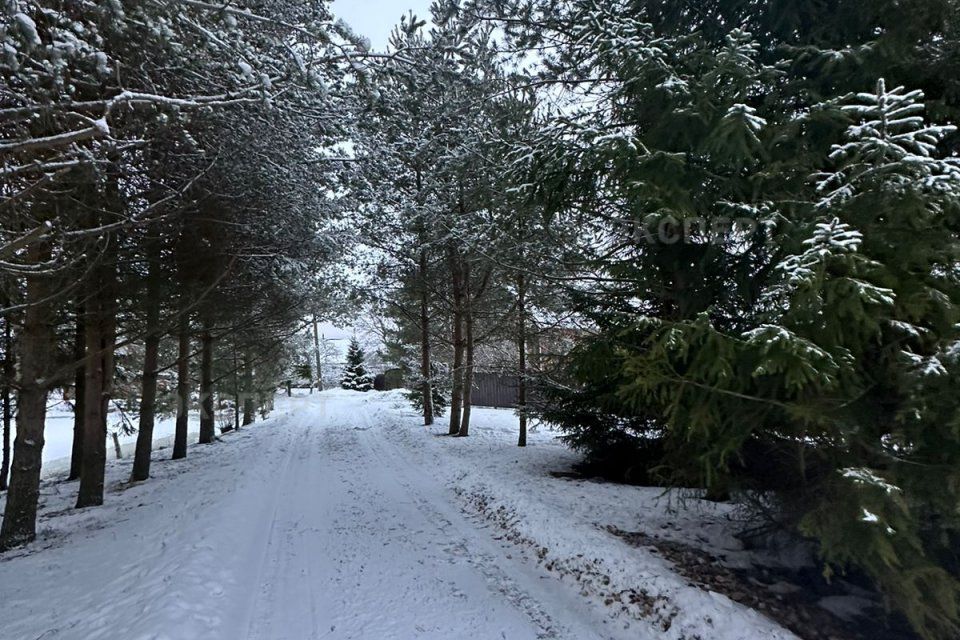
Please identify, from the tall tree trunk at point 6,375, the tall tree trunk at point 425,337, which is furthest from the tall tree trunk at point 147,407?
the tall tree trunk at point 425,337

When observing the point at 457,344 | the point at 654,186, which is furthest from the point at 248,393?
the point at 654,186

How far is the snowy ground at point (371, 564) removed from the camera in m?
4.08

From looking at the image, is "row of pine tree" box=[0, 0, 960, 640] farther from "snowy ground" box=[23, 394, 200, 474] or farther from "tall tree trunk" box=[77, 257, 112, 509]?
"snowy ground" box=[23, 394, 200, 474]

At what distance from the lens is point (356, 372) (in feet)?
173

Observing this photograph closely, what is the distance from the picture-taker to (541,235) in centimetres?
765

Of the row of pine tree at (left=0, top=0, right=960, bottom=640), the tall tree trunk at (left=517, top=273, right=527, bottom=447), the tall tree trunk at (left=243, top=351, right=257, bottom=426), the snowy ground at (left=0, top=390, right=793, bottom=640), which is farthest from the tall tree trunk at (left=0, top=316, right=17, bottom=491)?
the tall tree trunk at (left=517, top=273, right=527, bottom=447)

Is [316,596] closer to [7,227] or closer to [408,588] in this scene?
[408,588]

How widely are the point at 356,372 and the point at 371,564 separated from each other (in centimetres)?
4861

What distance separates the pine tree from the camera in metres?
51.3

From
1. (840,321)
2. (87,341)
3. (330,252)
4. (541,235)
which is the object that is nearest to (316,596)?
(840,321)

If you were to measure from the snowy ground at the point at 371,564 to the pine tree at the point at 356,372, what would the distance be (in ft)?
135

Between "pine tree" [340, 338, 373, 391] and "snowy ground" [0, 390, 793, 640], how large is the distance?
135 feet

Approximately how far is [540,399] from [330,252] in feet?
16.7

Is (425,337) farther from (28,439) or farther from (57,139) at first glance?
(57,139)
